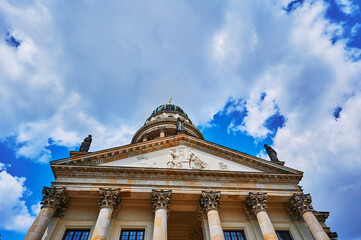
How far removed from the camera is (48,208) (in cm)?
1430

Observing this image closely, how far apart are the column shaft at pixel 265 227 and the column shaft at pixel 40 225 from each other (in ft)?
48.0

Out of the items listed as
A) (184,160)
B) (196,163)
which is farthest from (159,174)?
(196,163)

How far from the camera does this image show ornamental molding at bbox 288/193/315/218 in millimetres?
16281

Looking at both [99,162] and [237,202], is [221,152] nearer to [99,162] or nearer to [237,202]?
[237,202]

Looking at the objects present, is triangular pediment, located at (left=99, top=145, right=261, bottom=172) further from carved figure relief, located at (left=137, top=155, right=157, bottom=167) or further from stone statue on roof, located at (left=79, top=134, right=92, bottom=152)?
stone statue on roof, located at (left=79, top=134, right=92, bottom=152)

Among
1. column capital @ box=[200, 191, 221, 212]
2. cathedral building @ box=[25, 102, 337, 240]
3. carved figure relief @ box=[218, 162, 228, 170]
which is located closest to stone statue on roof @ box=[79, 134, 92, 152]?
cathedral building @ box=[25, 102, 337, 240]

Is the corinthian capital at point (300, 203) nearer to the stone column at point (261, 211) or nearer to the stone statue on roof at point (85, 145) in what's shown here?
the stone column at point (261, 211)

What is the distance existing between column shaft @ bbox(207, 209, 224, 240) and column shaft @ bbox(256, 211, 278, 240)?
3078 mm

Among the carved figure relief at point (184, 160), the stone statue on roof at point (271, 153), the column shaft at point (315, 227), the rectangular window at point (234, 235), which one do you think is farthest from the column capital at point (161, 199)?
the stone statue on roof at point (271, 153)

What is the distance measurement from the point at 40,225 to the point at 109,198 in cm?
434

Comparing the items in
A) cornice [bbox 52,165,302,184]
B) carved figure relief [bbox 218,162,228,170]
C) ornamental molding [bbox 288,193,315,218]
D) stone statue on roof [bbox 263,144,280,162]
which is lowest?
ornamental molding [bbox 288,193,315,218]

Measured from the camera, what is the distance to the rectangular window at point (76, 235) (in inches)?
589

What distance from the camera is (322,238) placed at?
1412 cm

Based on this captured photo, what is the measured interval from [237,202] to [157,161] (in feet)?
25.6
